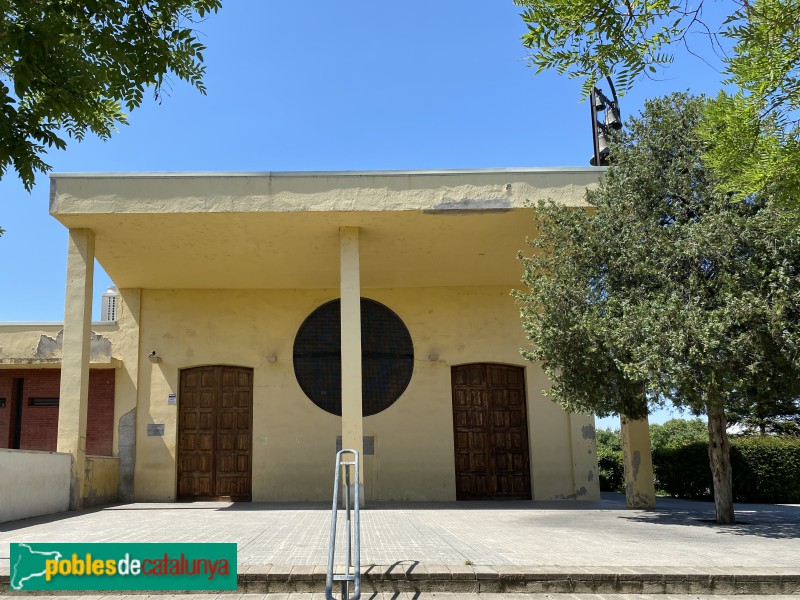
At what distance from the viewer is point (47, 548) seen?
4.93m

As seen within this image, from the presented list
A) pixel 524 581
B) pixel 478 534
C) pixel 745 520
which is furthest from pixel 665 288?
pixel 524 581

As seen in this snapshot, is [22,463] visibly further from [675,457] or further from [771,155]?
[675,457]

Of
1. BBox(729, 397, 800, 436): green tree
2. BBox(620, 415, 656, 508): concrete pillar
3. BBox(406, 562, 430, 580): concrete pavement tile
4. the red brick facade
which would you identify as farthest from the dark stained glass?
BBox(406, 562, 430, 580): concrete pavement tile

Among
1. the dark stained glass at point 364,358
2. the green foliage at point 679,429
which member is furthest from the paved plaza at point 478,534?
the green foliage at point 679,429

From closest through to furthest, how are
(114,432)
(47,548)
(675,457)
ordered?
(47,548) → (114,432) → (675,457)

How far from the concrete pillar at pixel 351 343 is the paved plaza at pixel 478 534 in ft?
4.18

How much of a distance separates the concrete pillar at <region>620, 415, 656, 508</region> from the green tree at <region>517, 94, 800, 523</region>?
2203mm

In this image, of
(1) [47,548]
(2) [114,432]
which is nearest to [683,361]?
(1) [47,548]

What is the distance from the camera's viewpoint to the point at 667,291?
880cm

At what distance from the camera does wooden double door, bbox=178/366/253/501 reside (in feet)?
48.0

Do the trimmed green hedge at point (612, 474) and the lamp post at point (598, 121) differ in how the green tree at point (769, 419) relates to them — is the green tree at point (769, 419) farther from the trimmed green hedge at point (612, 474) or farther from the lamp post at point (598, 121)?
the lamp post at point (598, 121)

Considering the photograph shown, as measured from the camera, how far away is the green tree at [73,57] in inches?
149

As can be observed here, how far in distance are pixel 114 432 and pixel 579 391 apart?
9638 mm

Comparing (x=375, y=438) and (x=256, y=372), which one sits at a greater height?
(x=256, y=372)
